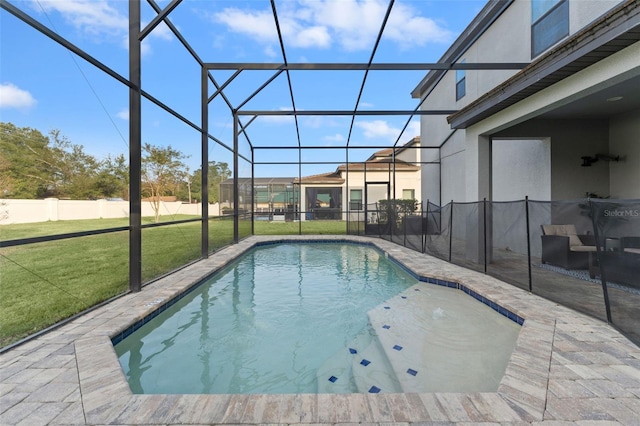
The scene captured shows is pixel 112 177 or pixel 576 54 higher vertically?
pixel 576 54

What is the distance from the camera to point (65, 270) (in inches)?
225

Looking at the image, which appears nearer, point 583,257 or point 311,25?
point 583,257

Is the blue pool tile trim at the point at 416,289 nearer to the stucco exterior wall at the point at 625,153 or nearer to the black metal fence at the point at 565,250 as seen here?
the black metal fence at the point at 565,250

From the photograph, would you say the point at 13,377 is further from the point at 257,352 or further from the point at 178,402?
the point at 257,352

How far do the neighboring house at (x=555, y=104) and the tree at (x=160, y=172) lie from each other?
325 inches

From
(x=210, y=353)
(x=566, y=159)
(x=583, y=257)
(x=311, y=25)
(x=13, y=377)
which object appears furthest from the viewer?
(x=566, y=159)

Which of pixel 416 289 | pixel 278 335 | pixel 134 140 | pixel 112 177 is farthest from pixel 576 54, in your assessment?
pixel 112 177

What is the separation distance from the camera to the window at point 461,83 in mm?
9031

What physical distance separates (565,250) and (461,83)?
6.58 meters

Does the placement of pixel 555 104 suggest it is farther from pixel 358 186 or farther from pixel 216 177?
pixel 358 186

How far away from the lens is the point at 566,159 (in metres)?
5.95

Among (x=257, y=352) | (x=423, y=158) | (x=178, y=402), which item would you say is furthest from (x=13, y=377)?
(x=423, y=158)

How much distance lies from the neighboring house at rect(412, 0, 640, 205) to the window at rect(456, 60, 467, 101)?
24 cm

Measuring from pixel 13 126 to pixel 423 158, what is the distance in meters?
11.9
